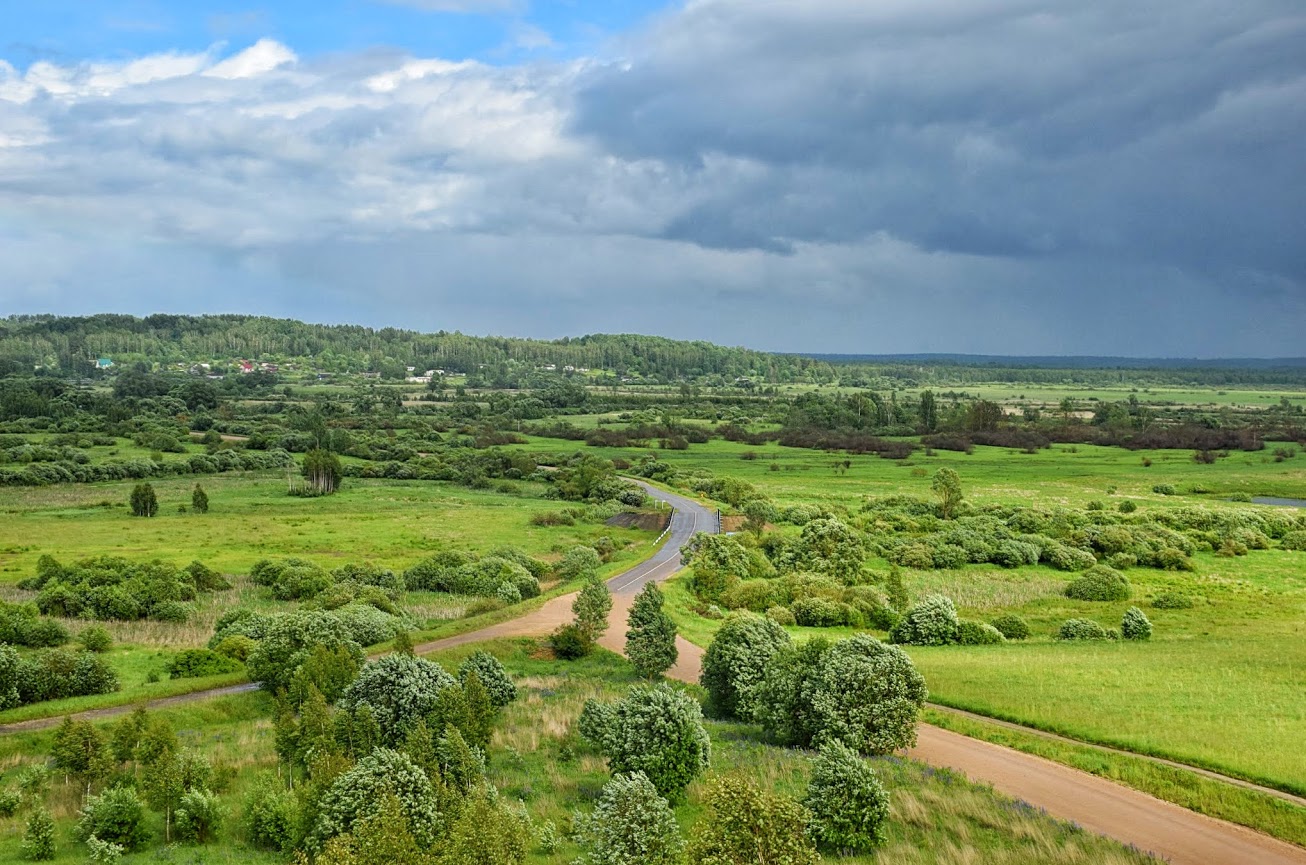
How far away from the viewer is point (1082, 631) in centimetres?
4734

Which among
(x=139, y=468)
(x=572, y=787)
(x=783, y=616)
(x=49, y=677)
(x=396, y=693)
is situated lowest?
(x=139, y=468)

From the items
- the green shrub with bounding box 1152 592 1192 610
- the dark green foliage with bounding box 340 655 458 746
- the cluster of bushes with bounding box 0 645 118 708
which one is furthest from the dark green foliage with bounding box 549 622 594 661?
the green shrub with bounding box 1152 592 1192 610

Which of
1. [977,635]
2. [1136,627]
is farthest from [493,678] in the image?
[1136,627]

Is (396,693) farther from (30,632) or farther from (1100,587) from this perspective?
(1100,587)

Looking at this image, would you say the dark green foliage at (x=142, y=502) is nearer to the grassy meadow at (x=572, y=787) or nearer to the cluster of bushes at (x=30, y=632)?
the cluster of bushes at (x=30, y=632)

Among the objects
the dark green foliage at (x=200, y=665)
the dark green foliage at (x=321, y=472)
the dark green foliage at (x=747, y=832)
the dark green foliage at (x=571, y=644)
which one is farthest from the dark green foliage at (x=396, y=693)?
the dark green foliage at (x=321, y=472)

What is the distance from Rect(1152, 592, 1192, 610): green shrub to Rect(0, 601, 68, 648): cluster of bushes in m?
59.4

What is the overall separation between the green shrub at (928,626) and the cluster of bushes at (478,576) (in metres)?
21.3

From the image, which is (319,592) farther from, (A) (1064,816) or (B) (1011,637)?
(A) (1064,816)

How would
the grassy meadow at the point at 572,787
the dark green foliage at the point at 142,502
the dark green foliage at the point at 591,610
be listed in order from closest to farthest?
the grassy meadow at the point at 572,787, the dark green foliage at the point at 591,610, the dark green foliage at the point at 142,502

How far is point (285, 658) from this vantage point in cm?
3378

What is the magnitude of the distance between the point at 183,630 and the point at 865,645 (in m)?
34.9

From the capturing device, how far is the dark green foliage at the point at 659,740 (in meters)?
23.4

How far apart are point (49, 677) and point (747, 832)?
91.2ft
